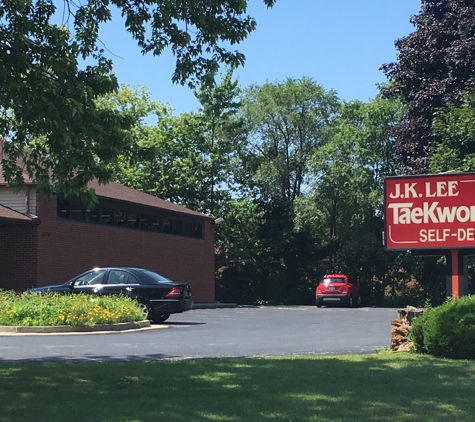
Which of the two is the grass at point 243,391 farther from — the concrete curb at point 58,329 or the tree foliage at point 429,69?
the tree foliage at point 429,69

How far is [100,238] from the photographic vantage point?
34.1m

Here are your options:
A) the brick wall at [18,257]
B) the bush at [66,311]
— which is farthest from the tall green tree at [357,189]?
the bush at [66,311]

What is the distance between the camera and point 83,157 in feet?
40.7

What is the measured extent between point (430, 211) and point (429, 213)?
5 centimetres

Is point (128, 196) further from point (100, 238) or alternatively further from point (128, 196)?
point (100, 238)

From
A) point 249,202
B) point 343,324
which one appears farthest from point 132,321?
point 249,202

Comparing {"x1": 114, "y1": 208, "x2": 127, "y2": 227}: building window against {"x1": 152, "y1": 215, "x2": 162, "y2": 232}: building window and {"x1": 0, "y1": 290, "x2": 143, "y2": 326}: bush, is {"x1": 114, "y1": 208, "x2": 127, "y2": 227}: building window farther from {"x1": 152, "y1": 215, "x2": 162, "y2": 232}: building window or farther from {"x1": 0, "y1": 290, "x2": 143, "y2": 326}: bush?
{"x1": 0, "y1": 290, "x2": 143, "y2": 326}: bush

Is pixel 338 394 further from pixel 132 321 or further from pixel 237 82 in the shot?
pixel 237 82

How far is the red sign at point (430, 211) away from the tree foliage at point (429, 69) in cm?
2257

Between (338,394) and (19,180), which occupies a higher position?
(19,180)

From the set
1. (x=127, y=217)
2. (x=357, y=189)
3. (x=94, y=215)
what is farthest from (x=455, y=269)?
(x=357, y=189)

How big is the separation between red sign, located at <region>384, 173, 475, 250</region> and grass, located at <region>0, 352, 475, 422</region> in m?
3.59

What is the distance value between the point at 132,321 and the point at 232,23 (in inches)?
403

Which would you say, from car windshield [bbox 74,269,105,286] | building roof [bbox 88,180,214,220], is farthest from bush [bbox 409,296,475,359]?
building roof [bbox 88,180,214,220]
